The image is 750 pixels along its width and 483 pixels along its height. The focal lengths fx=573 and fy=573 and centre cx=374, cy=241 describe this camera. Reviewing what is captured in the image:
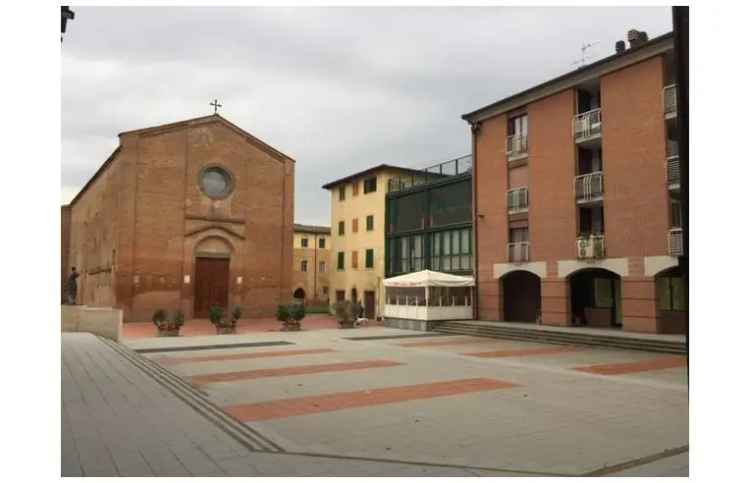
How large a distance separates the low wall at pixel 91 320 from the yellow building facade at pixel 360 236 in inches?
661

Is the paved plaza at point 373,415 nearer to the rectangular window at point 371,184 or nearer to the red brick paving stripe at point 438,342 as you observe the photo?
the red brick paving stripe at point 438,342

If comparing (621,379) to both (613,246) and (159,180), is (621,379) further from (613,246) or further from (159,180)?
(159,180)

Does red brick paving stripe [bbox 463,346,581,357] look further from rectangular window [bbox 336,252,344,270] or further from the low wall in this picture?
rectangular window [bbox 336,252,344,270]

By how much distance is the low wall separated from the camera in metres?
20.2

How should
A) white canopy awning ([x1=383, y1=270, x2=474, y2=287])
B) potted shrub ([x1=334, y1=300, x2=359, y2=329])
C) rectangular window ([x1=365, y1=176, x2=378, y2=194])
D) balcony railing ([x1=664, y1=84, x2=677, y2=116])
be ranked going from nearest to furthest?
1. balcony railing ([x1=664, y1=84, x2=677, y2=116])
2. white canopy awning ([x1=383, y1=270, x2=474, y2=287])
3. potted shrub ([x1=334, y1=300, x2=359, y2=329])
4. rectangular window ([x1=365, y1=176, x2=378, y2=194])

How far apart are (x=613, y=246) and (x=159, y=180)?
78.6ft

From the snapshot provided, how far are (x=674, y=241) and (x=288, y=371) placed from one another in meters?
13.2

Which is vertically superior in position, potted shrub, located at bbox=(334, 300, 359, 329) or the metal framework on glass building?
the metal framework on glass building

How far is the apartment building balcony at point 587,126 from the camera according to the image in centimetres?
2150

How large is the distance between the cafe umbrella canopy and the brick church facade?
11.2 meters

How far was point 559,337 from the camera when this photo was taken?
19.7m

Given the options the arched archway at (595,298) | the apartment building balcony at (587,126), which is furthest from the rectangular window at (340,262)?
the apartment building balcony at (587,126)

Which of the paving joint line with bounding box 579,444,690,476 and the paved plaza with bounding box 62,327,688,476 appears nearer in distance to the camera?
the paving joint line with bounding box 579,444,690,476

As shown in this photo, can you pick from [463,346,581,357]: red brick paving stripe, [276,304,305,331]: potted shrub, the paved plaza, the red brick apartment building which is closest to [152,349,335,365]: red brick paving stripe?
the paved plaza
